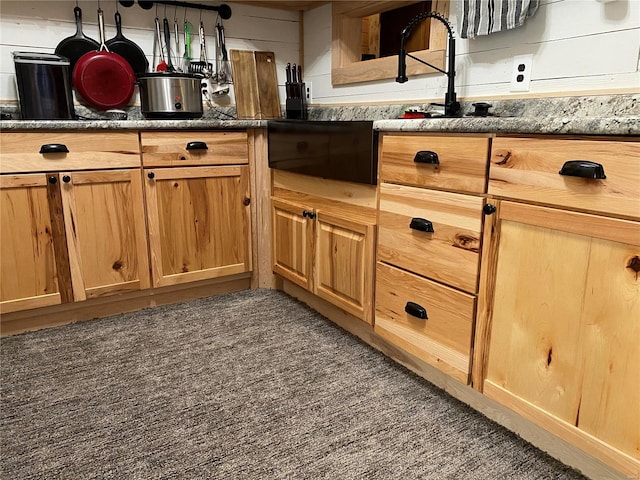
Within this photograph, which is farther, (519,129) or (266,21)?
(266,21)

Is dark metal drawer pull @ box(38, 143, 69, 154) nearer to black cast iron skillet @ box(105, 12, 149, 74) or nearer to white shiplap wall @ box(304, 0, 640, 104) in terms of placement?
black cast iron skillet @ box(105, 12, 149, 74)

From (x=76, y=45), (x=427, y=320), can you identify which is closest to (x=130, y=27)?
(x=76, y=45)

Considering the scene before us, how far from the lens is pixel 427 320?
1.62 m

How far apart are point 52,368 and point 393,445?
1278 millimetres

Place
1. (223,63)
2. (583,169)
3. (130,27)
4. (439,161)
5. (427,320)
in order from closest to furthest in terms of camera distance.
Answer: (583,169)
(439,161)
(427,320)
(130,27)
(223,63)

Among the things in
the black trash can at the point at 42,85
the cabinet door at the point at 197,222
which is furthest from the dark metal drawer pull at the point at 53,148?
the cabinet door at the point at 197,222

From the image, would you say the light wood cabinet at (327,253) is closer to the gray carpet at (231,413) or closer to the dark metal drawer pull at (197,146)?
the gray carpet at (231,413)

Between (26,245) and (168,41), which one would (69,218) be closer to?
(26,245)

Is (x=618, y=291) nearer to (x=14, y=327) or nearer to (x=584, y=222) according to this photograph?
(x=584, y=222)

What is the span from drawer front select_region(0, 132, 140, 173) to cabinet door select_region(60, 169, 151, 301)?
0.14 ft

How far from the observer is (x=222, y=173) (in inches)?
93.5

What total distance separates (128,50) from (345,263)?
5.16ft

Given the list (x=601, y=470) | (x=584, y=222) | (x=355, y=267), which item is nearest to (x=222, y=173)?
(x=355, y=267)

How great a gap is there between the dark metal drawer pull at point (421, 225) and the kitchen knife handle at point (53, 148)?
1.44 metres
